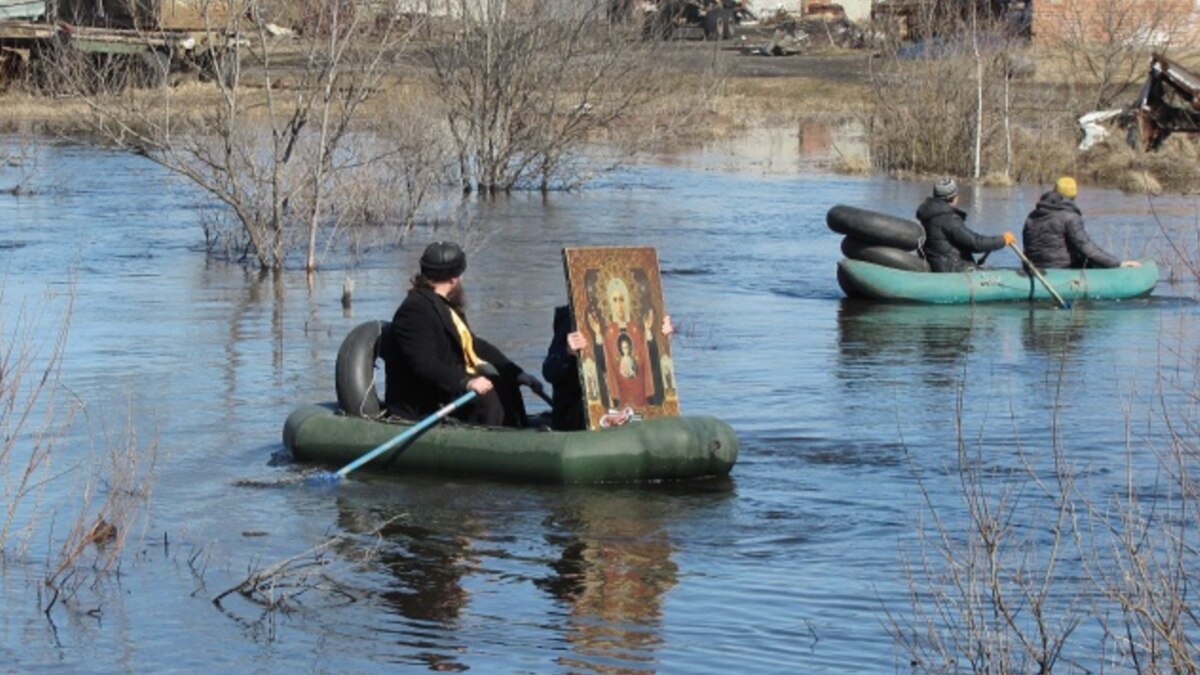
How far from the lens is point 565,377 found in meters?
12.1

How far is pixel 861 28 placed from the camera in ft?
230

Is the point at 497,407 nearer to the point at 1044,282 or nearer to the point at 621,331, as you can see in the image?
the point at 621,331

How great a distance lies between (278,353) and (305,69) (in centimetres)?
428

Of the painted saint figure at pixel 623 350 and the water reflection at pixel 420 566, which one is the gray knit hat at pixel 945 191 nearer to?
the painted saint figure at pixel 623 350

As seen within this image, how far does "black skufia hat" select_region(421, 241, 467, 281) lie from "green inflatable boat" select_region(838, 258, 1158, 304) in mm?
9017

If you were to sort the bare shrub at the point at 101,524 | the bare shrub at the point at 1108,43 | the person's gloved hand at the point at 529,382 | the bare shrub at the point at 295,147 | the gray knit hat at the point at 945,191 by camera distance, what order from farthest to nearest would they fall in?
the bare shrub at the point at 1108,43 → the bare shrub at the point at 295,147 → the gray knit hat at the point at 945,191 → the person's gloved hand at the point at 529,382 → the bare shrub at the point at 101,524

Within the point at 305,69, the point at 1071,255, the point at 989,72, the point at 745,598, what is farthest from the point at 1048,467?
the point at 989,72

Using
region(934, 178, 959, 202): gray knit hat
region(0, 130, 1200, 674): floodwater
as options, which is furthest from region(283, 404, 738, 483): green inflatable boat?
region(934, 178, 959, 202): gray knit hat

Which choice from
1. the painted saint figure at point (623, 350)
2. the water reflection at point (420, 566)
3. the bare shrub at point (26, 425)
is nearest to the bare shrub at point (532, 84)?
the bare shrub at point (26, 425)

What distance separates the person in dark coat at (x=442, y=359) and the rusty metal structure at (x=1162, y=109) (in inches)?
1014

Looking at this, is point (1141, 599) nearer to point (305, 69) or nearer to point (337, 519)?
point (337, 519)

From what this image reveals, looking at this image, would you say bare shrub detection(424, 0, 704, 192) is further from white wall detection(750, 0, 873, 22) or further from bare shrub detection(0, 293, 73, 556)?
white wall detection(750, 0, 873, 22)

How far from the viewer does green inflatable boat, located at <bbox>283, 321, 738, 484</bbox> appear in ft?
38.6

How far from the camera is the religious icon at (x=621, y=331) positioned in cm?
1188
